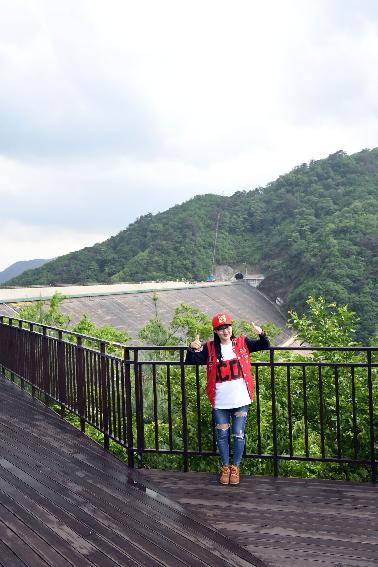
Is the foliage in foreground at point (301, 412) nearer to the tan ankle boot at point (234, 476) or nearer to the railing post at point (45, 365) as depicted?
the railing post at point (45, 365)

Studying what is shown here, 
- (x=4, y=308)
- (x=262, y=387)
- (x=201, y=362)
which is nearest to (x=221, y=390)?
(x=201, y=362)

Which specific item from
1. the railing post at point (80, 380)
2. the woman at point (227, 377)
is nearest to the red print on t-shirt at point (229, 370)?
the woman at point (227, 377)

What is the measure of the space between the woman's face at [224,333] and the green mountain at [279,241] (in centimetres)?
5227

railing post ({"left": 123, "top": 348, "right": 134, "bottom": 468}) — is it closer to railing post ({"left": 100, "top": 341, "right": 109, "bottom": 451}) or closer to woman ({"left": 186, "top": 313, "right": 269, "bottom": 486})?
railing post ({"left": 100, "top": 341, "right": 109, "bottom": 451})

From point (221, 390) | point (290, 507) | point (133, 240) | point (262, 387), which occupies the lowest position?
point (262, 387)

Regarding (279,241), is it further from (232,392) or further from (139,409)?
(232,392)

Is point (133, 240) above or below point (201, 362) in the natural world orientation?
above

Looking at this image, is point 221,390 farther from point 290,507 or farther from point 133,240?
point 133,240

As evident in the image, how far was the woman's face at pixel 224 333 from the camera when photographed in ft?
14.1

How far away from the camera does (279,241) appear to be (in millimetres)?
96250

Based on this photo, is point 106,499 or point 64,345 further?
point 64,345

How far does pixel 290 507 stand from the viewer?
12.4ft

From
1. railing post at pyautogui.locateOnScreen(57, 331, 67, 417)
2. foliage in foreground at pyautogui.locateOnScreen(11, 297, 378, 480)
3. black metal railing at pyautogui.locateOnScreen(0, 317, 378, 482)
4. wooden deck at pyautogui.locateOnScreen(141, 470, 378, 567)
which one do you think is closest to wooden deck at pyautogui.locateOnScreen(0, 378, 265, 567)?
wooden deck at pyautogui.locateOnScreen(141, 470, 378, 567)

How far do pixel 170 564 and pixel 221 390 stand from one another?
1.56 metres
